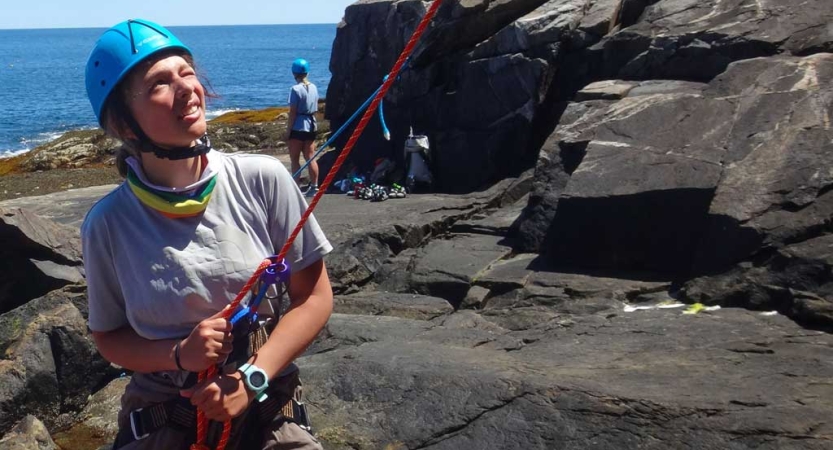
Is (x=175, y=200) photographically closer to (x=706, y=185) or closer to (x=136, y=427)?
(x=136, y=427)

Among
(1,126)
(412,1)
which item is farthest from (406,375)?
(1,126)

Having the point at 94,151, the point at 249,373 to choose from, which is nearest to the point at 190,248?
the point at 249,373

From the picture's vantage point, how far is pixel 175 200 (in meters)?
2.38

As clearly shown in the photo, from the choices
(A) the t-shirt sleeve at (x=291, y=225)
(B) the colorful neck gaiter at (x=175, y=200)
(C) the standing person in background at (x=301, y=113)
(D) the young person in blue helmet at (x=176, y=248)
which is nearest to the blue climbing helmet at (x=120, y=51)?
(D) the young person in blue helmet at (x=176, y=248)

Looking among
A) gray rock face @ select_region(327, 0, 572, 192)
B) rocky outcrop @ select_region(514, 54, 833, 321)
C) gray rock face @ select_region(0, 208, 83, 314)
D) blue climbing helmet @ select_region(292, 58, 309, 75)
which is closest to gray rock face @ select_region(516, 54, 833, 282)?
rocky outcrop @ select_region(514, 54, 833, 321)

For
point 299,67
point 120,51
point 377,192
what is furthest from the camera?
point 299,67

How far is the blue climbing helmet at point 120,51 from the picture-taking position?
2375 mm

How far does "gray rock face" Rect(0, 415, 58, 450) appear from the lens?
5.32 m

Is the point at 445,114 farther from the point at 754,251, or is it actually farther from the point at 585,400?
the point at 585,400

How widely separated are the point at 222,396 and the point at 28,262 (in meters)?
6.46

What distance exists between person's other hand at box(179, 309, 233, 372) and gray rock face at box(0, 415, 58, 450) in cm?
350

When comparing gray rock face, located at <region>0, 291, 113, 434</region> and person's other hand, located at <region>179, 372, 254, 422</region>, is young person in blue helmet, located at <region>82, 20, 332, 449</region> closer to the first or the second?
person's other hand, located at <region>179, 372, 254, 422</region>

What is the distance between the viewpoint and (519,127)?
11.6 metres

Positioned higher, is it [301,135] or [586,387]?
[586,387]
